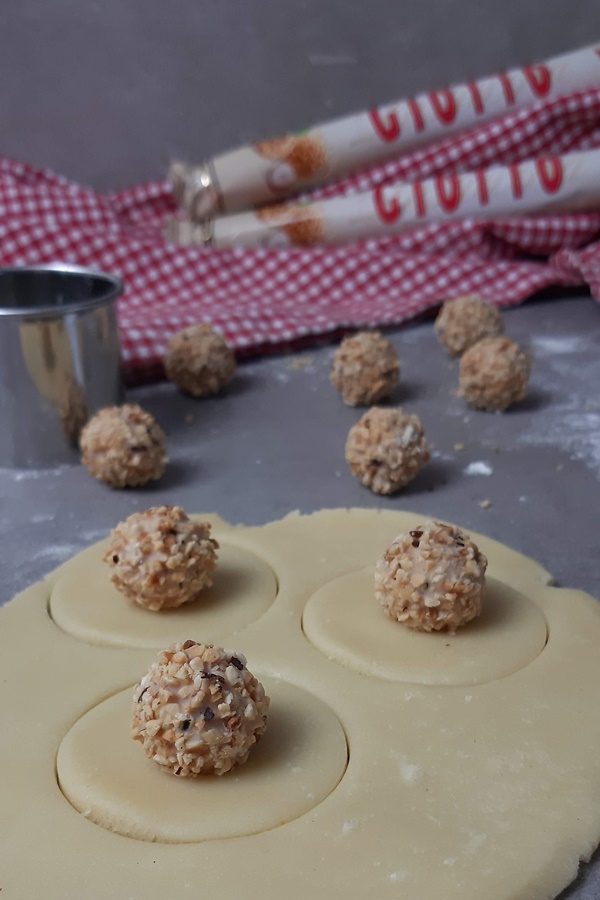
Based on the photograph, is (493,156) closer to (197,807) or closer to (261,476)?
(261,476)

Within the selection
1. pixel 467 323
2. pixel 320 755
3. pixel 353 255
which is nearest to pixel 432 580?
pixel 320 755

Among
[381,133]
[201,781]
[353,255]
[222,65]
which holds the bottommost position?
[201,781]

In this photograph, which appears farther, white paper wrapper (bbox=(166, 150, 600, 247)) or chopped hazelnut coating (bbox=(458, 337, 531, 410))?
white paper wrapper (bbox=(166, 150, 600, 247))

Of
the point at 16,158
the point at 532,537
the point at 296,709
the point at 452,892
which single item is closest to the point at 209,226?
the point at 16,158

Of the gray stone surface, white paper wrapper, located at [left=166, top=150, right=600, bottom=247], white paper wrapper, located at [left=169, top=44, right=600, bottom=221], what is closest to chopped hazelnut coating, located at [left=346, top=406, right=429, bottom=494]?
the gray stone surface

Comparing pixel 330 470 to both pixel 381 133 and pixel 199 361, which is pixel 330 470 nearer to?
pixel 199 361

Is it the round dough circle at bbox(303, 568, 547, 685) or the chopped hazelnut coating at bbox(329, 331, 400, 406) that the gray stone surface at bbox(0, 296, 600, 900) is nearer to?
the chopped hazelnut coating at bbox(329, 331, 400, 406)

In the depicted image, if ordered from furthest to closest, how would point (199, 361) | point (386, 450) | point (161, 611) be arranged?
point (199, 361) < point (386, 450) < point (161, 611)
